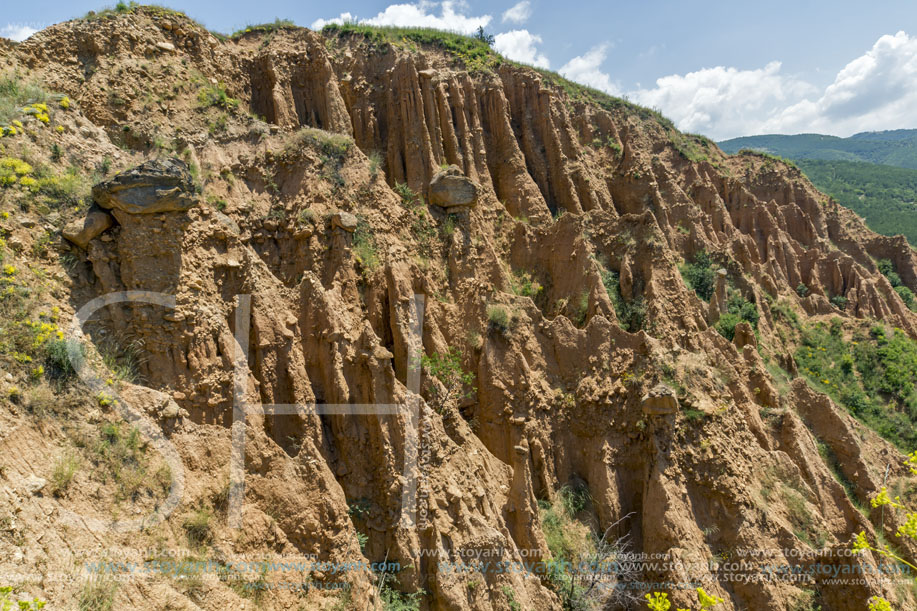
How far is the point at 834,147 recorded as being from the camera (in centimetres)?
12825

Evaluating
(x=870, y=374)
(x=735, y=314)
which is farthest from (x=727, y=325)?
(x=870, y=374)

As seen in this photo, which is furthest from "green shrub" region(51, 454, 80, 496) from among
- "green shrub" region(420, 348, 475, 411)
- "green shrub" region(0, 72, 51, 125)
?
"green shrub" region(420, 348, 475, 411)

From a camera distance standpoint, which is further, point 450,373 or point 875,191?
point 875,191

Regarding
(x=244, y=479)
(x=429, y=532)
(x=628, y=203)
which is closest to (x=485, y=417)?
(x=429, y=532)

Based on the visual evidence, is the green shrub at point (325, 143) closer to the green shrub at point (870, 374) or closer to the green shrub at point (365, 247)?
the green shrub at point (365, 247)

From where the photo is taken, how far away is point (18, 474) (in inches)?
238

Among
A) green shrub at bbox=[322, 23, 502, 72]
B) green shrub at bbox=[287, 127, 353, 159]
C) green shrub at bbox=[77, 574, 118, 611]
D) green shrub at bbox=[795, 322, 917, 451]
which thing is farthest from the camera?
green shrub at bbox=[795, 322, 917, 451]

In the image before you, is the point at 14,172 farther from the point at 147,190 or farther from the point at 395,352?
the point at 395,352

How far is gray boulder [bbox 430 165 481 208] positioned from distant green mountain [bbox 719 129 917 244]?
58.0m

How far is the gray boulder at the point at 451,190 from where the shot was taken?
1616cm

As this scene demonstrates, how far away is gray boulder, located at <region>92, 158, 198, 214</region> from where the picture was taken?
893 centimetres

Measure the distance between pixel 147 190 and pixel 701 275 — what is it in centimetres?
2250

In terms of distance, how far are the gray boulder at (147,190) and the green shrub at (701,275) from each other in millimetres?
21093

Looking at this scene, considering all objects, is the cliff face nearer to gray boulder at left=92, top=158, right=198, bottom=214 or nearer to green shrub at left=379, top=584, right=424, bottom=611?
green shrub at left=379, top=584, right=424, bottom=611
